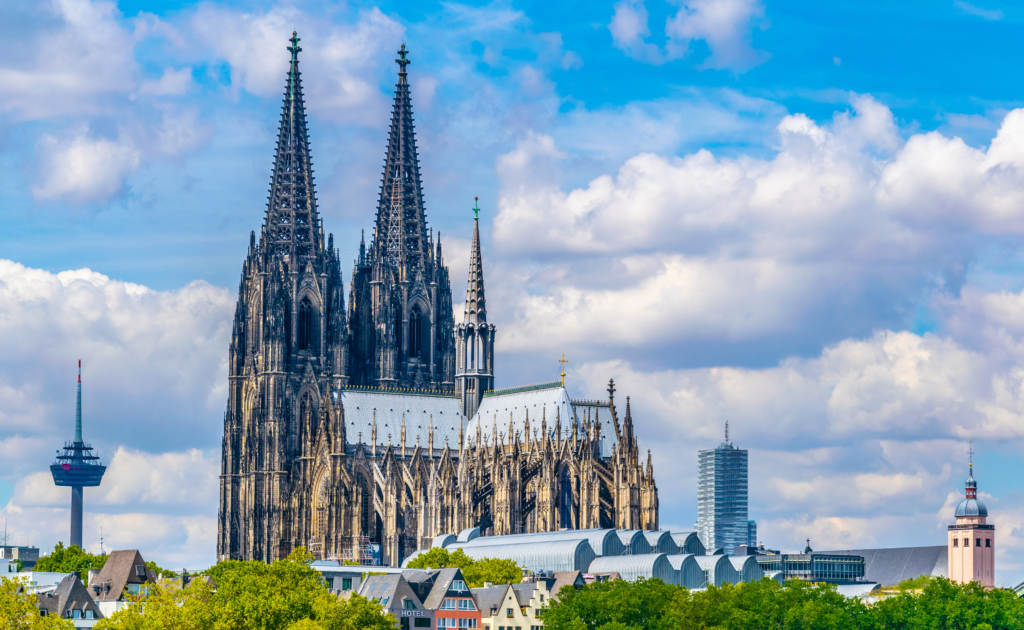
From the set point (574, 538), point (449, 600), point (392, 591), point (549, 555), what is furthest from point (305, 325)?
point (392, 591)

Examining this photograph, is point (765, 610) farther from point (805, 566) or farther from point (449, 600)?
point (805, 566)

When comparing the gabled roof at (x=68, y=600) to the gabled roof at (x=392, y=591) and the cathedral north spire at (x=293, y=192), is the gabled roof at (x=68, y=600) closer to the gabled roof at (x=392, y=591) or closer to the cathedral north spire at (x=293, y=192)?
the gabled roof at (x=392, y=591)

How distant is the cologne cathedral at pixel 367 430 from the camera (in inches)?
6988

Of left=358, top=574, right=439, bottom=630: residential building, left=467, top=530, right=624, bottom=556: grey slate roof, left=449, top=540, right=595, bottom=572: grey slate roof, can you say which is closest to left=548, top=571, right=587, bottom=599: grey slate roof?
left=449, top=540, right=595, bottom=572: grey slate roof

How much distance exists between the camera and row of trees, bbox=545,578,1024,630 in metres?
123

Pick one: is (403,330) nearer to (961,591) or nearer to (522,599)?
(522,599)

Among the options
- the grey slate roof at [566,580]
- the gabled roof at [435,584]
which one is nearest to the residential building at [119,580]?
the gabled roof at [435,584]

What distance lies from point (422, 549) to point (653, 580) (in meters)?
47.6

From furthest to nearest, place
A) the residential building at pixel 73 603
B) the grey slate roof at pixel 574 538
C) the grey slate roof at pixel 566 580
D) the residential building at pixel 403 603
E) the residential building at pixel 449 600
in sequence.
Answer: the grey slate roof at pixel 574 538
the grey slate roof at pixel 566 580
the residential building at pixel 449 600
the residential building at pixel 403 603
the residential building at pixel 73 603

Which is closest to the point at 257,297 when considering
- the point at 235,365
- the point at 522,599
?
the point at 235,365

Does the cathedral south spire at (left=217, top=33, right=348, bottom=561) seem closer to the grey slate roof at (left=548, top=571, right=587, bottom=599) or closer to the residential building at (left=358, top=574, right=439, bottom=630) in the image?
the grey slate roof at (left=548, top=571, right=587, bottom=599)

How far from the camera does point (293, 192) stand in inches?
7648

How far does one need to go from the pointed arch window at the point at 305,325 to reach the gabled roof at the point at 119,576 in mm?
48721

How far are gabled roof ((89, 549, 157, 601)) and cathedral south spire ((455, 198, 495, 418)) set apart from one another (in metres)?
54.6
